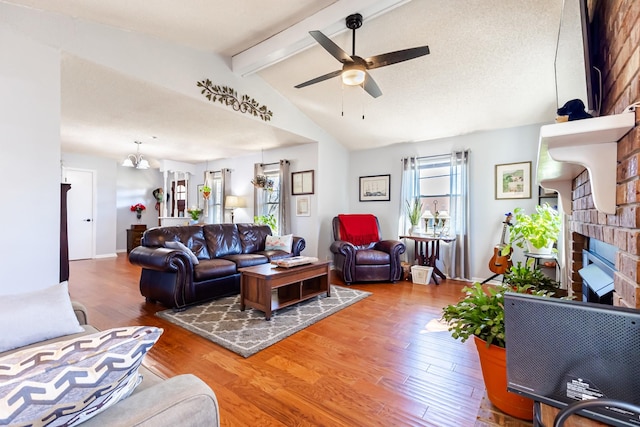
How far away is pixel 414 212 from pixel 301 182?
2.18 metres

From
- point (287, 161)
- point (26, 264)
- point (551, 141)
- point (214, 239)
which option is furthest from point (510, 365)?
point (287, 161)

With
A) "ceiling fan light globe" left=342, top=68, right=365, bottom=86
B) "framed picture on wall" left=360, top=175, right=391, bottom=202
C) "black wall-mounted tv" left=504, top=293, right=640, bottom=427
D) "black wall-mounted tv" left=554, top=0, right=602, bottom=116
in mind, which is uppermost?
"ceiling fan light globe" left=342, top=68, right=365, bottom=86

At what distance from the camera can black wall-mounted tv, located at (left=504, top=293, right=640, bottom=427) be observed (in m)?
0.69

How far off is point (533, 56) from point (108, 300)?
5575mm

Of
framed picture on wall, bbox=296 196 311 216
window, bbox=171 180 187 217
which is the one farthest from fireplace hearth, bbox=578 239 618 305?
window, bbox=171 180 187 217

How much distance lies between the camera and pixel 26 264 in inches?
90.0

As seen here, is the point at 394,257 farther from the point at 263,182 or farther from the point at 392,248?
the point at 263,182

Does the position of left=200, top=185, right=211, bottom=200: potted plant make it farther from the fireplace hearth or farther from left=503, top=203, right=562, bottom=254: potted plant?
the fireplace hearth

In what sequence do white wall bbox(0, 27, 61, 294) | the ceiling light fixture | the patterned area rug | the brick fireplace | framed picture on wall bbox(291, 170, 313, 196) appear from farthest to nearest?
1. framed picture on wall bbox(291, 170, 313, 196)
2. the ceiling light fixture
3. the patterned area rug
4. white wall bbox(0, 27, 61, 294)
5. the brick fireplace

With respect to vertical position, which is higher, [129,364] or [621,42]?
[621,42]

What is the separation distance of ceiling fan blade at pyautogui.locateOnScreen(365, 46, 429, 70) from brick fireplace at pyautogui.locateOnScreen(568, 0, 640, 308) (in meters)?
1.01

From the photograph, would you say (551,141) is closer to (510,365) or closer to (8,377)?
(510,365)

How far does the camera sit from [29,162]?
7.50 feet

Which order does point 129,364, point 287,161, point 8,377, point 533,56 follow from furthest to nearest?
point 287,161, point 533,56, point 129,364, point 8,377
